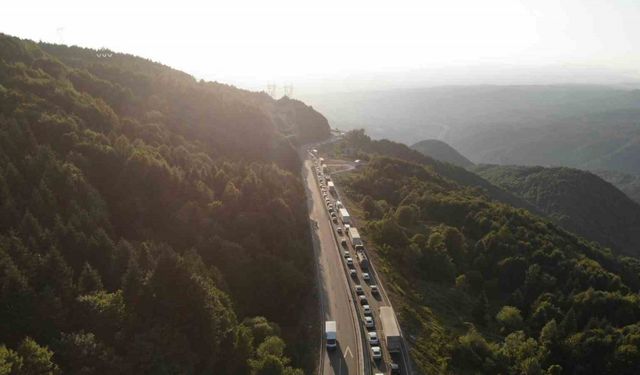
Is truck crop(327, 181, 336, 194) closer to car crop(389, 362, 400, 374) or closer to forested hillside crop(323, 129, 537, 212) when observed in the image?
forested hillside crop(323, 129, 537, 212)

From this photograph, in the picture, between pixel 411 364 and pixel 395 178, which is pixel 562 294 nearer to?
pixel 411 364

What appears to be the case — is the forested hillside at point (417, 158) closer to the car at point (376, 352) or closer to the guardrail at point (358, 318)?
the guardrail at point (358, 318)

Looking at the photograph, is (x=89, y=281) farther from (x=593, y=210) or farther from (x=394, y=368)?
(x=593, y=210)

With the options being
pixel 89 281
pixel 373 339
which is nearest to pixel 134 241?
pixel 89 281

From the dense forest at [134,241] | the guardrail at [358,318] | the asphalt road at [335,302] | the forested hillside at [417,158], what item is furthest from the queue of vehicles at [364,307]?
the forested hillside at [417,158]

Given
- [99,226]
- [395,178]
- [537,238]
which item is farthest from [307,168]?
[99,226]

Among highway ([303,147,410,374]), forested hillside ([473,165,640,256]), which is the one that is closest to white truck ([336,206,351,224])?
highway ([303,147,410,374])
